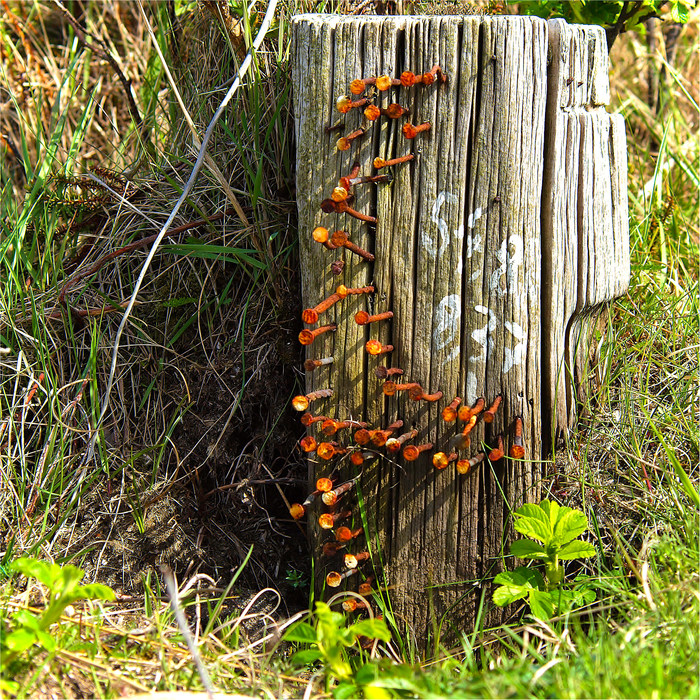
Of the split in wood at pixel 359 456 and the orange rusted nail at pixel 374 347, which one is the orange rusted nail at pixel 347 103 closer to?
the orange rusted nail at pixel 374 347

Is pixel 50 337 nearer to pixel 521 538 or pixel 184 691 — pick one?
pixel 184 691

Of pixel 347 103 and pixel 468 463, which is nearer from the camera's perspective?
pixel 347 103

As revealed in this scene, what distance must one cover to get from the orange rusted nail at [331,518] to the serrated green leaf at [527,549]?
1.73 ft

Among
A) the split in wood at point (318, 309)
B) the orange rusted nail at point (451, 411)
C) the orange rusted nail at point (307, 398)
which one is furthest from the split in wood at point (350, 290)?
the orange rusted nail at point (451, 411)

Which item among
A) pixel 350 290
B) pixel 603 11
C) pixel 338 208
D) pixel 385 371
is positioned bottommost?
pixel 385 371

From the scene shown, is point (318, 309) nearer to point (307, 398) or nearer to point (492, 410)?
point (307, 398)

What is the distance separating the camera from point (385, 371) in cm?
202

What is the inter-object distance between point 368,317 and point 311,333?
18 cm

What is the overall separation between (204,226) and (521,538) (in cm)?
162

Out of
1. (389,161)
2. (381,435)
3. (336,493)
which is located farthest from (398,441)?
(389,161)

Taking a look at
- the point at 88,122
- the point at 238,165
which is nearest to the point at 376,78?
the point at 238,165

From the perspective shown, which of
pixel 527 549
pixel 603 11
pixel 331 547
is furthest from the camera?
pixel 603 11

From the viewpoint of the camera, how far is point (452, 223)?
1.99 meters

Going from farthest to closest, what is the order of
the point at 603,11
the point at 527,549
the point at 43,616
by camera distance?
the point at 603,11 < the point at 527,549 < the point at 43,616
